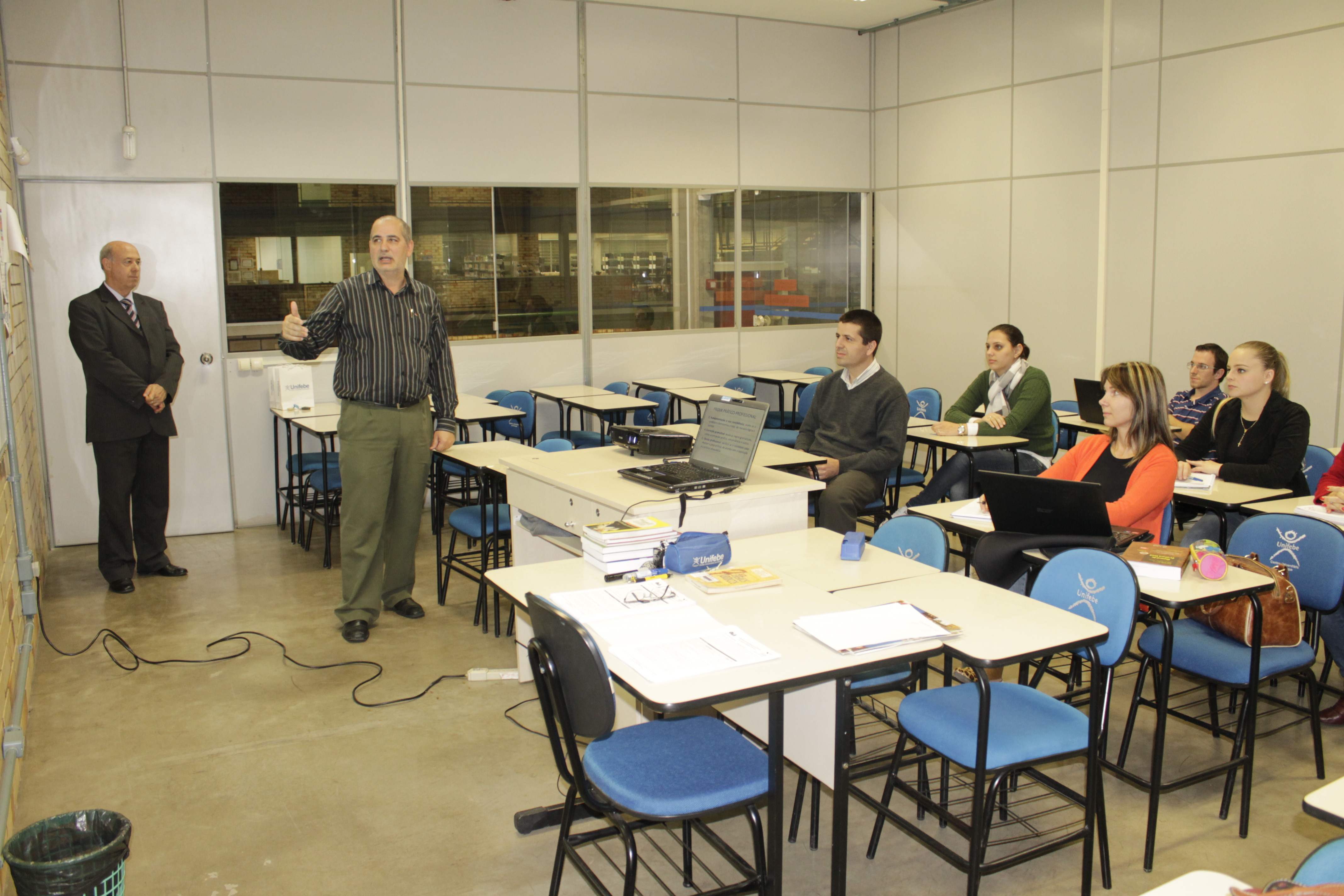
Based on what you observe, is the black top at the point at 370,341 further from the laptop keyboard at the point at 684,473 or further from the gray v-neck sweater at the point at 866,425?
the gray v-neck sweater at the point at 866,425

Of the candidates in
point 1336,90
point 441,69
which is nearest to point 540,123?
point 441,69

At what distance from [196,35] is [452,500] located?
3491mm

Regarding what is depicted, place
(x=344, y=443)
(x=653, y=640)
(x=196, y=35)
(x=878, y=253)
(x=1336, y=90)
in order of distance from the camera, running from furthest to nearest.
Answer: (x=878, y=253)
(x=196, y=35)
(x=1336, y=90)
(x=344, y=443)
(x=653, y=640)

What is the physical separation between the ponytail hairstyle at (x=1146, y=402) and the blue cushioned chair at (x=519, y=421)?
3.87m

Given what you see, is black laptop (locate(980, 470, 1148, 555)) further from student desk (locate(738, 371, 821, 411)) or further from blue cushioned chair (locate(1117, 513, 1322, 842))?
student desk (locate(738, 371, 821, 411))

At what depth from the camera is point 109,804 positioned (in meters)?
3.24

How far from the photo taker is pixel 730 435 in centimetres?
371

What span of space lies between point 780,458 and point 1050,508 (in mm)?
1306

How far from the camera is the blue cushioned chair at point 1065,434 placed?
6.18 metres

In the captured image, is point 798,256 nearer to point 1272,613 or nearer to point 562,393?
point 562,393

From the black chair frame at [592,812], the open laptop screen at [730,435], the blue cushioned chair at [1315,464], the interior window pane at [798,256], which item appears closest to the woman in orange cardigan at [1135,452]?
the open laptop screen at [730,435]

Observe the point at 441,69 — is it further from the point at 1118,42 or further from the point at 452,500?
the point at 1118,42

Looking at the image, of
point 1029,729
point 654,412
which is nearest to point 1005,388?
point 654,412

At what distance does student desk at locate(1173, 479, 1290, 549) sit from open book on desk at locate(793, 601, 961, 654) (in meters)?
2.15
